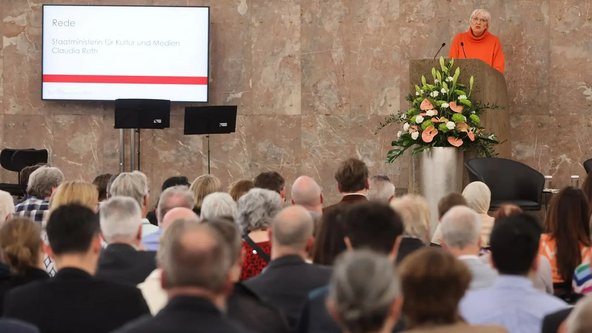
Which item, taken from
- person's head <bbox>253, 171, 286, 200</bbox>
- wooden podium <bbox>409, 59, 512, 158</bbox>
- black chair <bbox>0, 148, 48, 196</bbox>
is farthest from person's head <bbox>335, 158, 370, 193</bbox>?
black chair <bbox>0, 148, 48, 196</bbox>

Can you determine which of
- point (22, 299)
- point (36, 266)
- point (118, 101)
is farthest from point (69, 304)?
point (118, 101)

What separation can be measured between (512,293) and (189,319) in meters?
1.38

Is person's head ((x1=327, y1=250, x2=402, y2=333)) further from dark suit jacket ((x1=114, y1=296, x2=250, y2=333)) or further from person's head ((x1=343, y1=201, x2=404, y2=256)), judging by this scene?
person's head ((x1=343, y1=201, x2=404, y2=256))

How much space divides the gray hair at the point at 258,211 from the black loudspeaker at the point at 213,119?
5840mm

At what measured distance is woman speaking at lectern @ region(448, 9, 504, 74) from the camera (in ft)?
38.0

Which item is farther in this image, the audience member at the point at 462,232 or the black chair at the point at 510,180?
the black chair at the point at 510,180

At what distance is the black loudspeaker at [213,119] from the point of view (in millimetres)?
11320

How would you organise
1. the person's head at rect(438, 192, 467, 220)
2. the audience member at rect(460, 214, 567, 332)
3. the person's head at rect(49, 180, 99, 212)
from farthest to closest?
the person's head at rect(49, 180, 99, 212) → the person's head at rect(438, 192, 467, 220) → the audience member at rect(460, 214, 567, 332)

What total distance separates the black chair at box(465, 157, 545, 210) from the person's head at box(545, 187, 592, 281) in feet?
14.3

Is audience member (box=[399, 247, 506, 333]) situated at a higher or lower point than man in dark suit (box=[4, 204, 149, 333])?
higher

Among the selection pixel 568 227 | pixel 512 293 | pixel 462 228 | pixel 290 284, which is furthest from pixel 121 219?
pixel 568 227

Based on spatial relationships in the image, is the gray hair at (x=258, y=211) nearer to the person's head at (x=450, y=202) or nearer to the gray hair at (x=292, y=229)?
the person's head at (x=450, y=202)

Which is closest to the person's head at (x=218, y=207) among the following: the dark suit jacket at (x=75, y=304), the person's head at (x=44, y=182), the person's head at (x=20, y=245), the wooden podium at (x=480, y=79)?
the person's head at (x=20, y=245)

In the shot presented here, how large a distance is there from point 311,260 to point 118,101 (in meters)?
6.82
